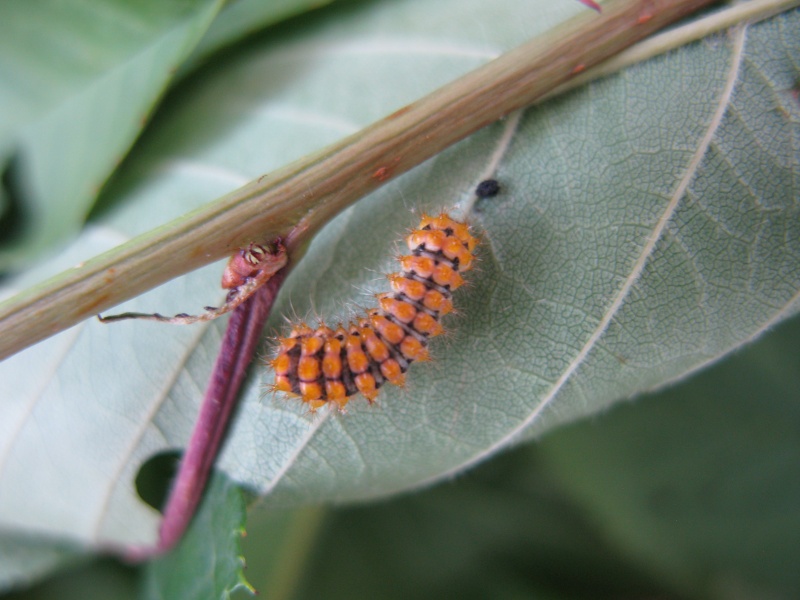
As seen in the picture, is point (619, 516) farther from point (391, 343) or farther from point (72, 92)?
point (72, 92)

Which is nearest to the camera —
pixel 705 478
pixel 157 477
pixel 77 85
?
pixel 157 477

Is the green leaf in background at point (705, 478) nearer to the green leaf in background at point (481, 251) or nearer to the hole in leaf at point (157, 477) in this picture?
the green leaf in background at point (481, 251)

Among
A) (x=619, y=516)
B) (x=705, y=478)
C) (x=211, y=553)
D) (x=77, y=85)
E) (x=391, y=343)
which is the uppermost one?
(x=77, y=85)

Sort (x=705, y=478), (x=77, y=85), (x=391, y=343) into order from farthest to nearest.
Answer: (x=705, y=478), (x=77, y=85), (x=391, y=343)

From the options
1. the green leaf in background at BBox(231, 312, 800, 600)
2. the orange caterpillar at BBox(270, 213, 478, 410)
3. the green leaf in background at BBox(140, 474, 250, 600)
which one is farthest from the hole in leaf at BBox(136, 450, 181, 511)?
the green leaf in background at BBox(231, 312, 800, 600)

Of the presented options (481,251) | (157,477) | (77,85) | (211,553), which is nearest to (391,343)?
(481,251)

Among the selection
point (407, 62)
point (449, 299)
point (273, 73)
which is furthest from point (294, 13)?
point (449, 299)
